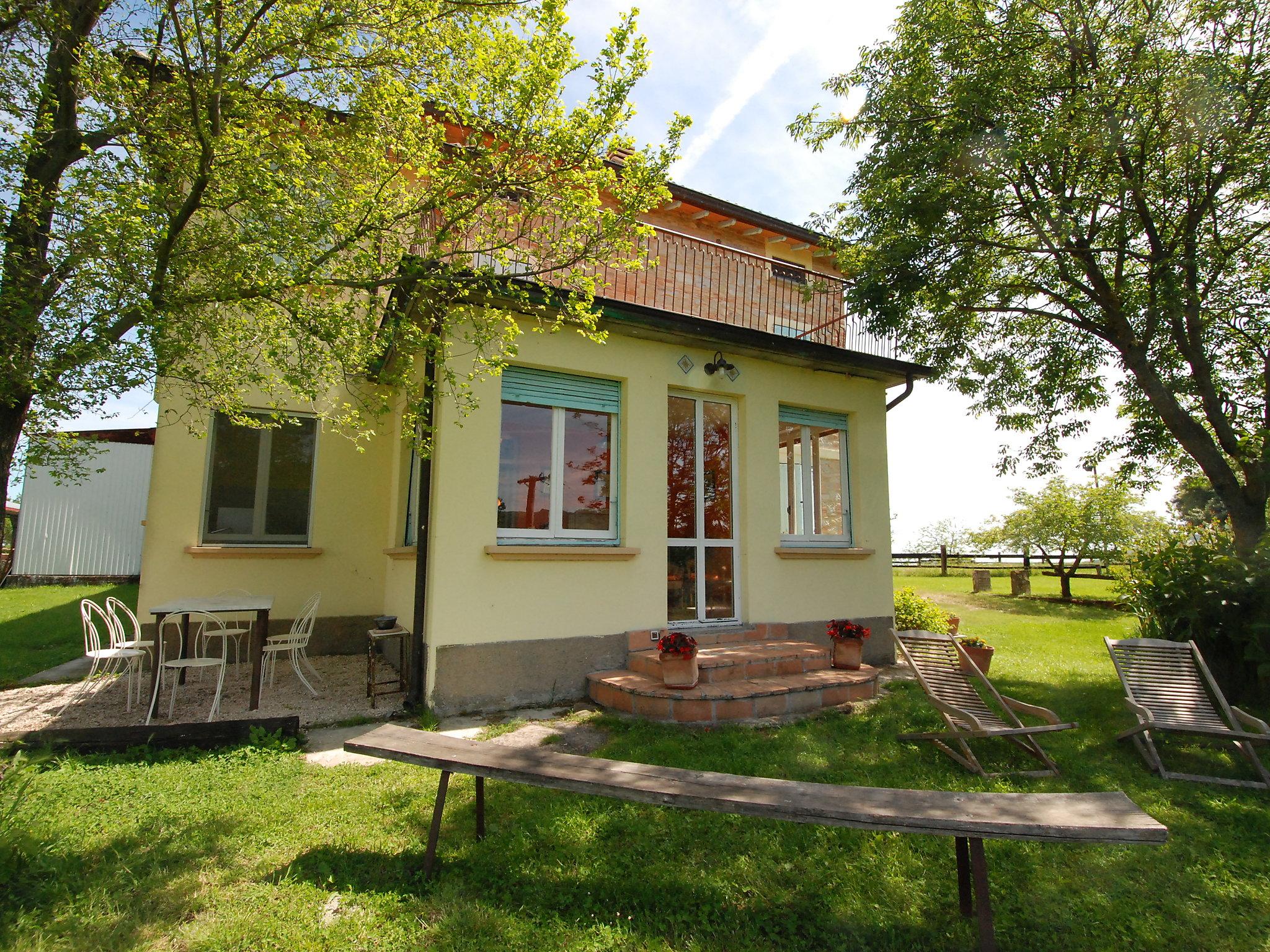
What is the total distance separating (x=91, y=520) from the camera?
629 inches

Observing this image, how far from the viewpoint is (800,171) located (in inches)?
335

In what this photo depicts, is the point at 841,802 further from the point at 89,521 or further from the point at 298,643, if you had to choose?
the point at 89,521

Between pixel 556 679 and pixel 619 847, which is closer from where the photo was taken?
pixel 619 847

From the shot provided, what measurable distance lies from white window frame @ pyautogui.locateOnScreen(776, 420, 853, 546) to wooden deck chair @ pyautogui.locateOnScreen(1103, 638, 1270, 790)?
319cm

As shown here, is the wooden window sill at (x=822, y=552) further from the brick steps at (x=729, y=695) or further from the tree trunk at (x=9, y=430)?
the tree trunk at (x=9, y=430)

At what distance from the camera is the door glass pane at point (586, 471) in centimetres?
664

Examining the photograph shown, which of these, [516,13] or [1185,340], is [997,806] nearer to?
[516,13]

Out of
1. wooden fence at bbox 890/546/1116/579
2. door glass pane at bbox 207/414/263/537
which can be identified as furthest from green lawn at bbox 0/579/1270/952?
wooden fence at bbox 890/546/1116/579

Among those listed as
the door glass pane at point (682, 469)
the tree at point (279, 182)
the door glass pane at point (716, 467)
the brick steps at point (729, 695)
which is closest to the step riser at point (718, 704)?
the brick steps at point (729, 695)

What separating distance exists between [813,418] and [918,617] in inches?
138

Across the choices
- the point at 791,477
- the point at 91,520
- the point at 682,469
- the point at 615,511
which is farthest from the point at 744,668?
the point at 91,520

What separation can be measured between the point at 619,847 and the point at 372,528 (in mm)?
6543

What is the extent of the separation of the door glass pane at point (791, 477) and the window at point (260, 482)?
6193 millimetres

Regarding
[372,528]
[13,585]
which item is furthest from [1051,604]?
[13,585]
